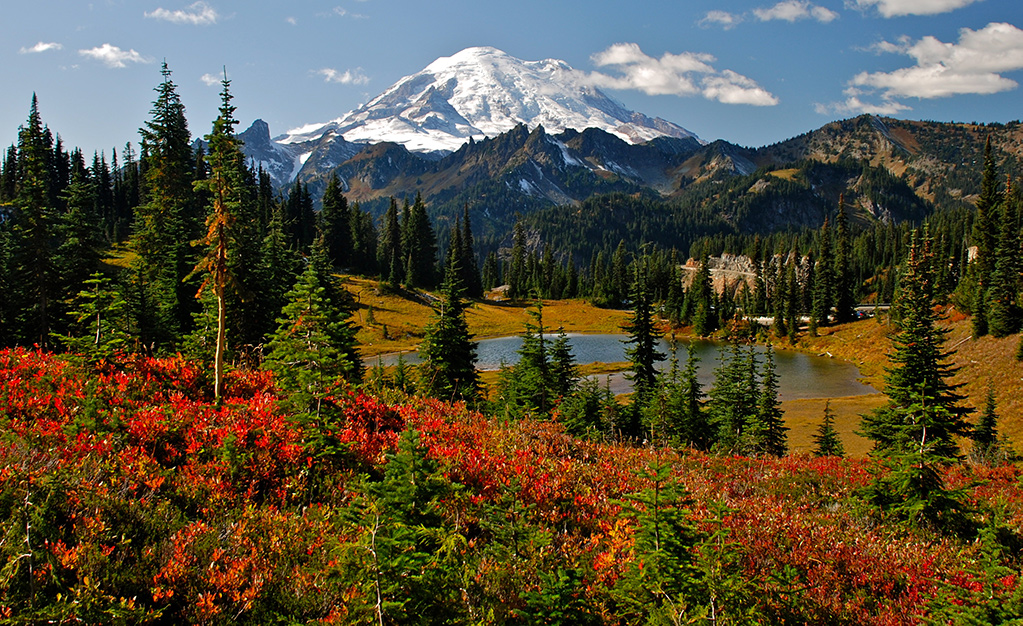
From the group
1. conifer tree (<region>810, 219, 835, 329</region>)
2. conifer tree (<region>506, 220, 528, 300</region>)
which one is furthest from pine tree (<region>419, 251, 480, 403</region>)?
conifer tree (<region>506, 220, 528, 300</region>)

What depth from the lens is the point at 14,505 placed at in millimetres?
4949

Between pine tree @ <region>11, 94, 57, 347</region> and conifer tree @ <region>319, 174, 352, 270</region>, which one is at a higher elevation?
conifer tree @ <region>319, 174, 352, 270</region>

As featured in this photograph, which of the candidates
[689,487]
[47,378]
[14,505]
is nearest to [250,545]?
[14,505]

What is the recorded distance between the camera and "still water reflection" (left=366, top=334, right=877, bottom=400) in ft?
208

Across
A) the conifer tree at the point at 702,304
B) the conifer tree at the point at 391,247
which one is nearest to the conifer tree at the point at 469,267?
the conifer tree at the point at 391,247

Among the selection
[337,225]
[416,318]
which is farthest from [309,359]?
[337,225]

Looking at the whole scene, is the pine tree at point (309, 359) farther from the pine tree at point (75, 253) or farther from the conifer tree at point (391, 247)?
the conifer tree at point (391, 247)

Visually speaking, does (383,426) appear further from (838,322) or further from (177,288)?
(838,322)

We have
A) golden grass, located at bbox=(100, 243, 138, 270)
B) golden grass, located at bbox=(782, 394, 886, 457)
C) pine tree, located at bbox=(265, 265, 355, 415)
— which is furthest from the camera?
golden grass, located at bbox=(100, 243, 138, 270)

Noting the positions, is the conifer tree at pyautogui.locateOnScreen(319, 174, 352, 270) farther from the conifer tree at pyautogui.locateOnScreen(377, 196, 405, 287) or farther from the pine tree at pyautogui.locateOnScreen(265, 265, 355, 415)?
the pine tree at pyautogui.locateOnScreen(265, 265, 355, 415)

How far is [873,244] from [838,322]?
111239mm

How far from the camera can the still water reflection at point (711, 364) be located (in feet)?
208

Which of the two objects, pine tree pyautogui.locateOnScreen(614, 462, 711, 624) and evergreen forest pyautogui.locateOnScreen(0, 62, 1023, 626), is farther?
pine tree pyautogui.locateOnScreen(614, 462, 711, 624)

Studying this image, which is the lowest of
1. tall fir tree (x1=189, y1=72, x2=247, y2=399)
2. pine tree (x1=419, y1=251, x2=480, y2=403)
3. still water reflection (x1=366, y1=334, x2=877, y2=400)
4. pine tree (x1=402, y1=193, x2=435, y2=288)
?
still water reflection (x1=366, y1=334, x2=877, y2=400)
